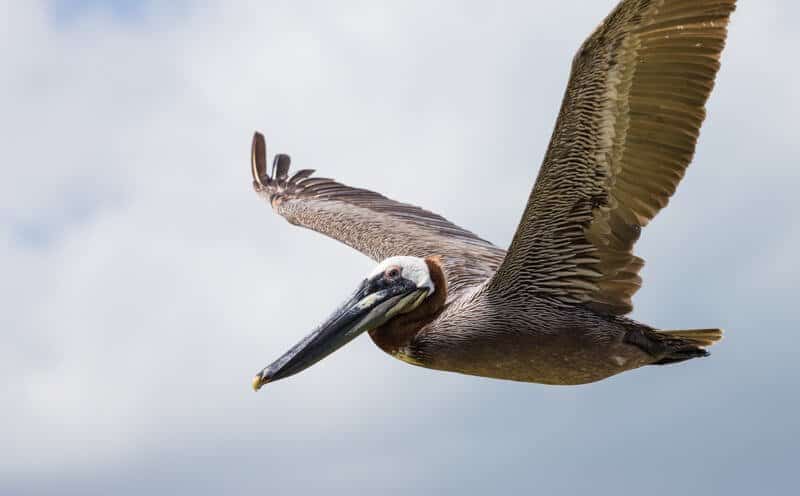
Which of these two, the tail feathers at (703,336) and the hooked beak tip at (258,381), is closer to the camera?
the hooked beak tip at (258,381)

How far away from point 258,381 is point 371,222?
161 inches

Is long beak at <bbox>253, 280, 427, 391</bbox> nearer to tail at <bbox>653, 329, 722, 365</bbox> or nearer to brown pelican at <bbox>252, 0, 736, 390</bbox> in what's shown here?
brown pelican at <bbox>252, 0, 736, 390</bbox>

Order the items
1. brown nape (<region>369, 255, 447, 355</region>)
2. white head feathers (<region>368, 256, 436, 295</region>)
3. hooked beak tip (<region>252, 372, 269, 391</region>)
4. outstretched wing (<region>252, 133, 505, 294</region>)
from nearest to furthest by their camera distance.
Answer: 1. hooked beak tip (<region>252, 372, 269, 391</region>)
2. brown nape (<region>369, 255, 447, 355</region>)
3. white head feathers (<region>368, 256, 436, 295</region>)
4. outstretched wing (<region>252, 133, 505, 294</region>)

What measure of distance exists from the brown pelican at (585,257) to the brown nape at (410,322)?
0.04ft

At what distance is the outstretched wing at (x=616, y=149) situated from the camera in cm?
1020

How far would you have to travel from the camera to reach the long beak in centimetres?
1151

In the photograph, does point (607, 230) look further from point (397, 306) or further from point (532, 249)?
point (397, 306)

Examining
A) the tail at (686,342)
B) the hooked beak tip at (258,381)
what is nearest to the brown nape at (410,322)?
the hooked beak tip at (258,381)

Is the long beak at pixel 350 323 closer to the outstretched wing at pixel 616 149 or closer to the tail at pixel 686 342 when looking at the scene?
the outstretched wing at pixel 616 149

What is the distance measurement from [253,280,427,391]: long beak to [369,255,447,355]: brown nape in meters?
0.07

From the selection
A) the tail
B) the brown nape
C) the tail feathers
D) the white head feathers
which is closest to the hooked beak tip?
the brown nape

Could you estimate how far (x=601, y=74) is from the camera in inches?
404

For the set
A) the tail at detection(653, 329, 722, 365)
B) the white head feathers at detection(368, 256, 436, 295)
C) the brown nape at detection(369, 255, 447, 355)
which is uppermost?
the white head feathers at detection(368, 256, 436, 295)

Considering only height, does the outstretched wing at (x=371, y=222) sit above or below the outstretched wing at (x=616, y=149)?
above
